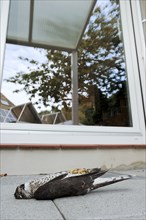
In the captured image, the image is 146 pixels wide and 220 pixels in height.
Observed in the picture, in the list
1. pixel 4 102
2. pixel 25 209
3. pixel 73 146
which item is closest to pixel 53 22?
pixel 4 102

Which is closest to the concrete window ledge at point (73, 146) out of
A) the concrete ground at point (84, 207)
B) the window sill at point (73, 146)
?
the window sill at point (73, 146)

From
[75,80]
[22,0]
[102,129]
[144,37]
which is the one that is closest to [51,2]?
[22,0]

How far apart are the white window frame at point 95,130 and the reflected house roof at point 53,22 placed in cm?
62

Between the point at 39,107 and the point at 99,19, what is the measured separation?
46.3 inches

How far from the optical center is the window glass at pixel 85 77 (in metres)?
1.67

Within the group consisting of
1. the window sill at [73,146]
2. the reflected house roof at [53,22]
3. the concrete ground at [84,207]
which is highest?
the reflected house roof at [53,22]

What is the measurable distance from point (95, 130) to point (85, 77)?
80 cm

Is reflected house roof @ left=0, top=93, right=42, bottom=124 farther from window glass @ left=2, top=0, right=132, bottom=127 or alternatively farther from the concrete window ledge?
the concrete window ledge

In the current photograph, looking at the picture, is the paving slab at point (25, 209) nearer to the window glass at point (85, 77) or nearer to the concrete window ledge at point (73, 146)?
the concrete window ledge at point (73, 146)

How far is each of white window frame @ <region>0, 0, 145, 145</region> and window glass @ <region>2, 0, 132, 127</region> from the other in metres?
0.08

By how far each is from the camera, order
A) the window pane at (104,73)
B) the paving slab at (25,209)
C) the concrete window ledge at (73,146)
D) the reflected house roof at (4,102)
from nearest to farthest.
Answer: the paving slab at (25,209), the concrete window ledge at (73,146), the reflected house roof at (4,102), the window pane at (104,73)

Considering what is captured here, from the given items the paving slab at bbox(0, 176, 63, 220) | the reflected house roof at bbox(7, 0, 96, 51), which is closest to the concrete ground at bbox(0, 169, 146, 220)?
the paving slab at bbox(0, 176, 63, 220)

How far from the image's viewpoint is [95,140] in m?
1.27

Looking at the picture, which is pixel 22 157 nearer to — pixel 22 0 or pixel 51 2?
pixel 22 0
